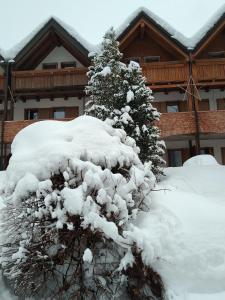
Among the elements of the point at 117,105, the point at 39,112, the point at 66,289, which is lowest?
the point at 66,289

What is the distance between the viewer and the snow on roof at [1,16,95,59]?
20.0m

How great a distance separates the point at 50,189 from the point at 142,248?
178cm

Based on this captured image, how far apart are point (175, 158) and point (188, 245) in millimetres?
13809

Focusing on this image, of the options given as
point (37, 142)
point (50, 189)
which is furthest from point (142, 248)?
point (37, 142)

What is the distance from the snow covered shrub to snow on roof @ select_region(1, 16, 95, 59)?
14.8 meters

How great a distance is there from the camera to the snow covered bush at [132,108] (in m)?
13.1

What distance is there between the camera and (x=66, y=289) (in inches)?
229

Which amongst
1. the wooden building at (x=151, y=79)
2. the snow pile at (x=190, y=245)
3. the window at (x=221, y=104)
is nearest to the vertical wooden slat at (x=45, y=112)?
the wooden building at (x=151, y=79)

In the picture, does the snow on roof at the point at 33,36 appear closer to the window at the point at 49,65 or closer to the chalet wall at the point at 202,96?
the window at the point at 49,65

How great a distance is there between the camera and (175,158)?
20.3 m

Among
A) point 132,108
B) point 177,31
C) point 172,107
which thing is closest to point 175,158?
point 172,107

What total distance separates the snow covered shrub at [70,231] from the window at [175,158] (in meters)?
13.9

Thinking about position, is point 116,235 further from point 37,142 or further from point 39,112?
point 39,112

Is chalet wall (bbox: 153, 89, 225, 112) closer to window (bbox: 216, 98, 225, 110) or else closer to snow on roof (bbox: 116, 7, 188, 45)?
window (bbox: 216, 98, 225, 110)
